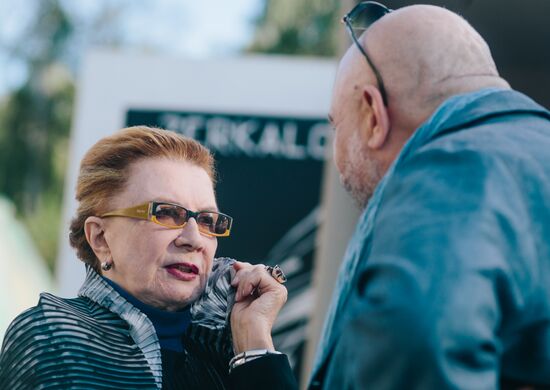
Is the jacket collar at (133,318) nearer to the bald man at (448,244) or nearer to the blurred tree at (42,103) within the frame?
the bald man at (448,244)

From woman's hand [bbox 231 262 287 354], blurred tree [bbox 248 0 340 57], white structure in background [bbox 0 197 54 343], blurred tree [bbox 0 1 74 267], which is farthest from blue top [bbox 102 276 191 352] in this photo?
blurred tree [bbox 0 1 74 267]

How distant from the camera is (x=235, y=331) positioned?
2.24m

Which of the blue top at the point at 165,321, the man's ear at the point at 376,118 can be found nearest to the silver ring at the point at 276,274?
the blue top at the point at 165,321

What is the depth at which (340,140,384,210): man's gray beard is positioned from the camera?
202 centimetres

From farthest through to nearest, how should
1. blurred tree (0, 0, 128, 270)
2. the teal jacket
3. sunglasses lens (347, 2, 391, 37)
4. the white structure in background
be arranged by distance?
1. blurred tree (0, 0, 128, 270)
2. the white structure in background
3. sunglasses lens (347, 2, 391, 37)
4. the teal jacket

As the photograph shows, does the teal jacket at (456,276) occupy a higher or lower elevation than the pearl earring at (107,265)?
higher

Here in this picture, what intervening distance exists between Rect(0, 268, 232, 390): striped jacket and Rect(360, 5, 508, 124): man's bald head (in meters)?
0.78

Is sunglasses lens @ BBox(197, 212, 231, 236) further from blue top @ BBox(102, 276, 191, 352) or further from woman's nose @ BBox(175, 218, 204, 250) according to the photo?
blue top @ BBox(102, 276, 191, 352)

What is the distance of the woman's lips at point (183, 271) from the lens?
2250 millimetres

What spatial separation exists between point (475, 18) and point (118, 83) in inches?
131

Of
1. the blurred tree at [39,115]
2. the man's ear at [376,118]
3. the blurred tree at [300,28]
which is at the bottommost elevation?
the blurred tree at [39,115]

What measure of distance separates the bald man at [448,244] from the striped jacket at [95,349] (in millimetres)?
516

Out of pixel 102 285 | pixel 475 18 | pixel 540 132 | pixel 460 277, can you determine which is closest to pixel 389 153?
pixel 540 132

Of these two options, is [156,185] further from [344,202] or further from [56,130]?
[56,130]
